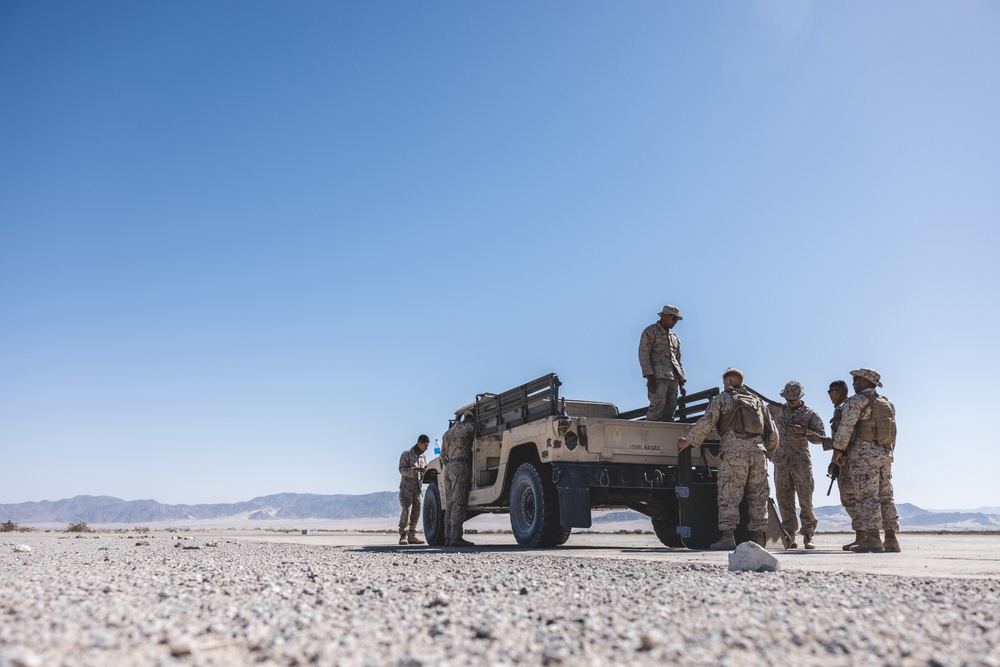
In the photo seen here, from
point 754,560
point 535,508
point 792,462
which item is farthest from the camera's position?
point 792,462

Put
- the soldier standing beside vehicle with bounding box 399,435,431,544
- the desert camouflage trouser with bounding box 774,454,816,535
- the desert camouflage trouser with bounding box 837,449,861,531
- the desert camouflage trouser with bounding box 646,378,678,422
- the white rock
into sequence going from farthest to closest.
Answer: the soldier standing beside vehicle with bounding box 399,435,431,544 → the desert camouflage trouser with bounding box 774,454,816,535 → the desert camouflage trouser with bounding box 646,378,678,422 → the desert camouflage trouser with bounding box 837,449,861,531 → the white rock

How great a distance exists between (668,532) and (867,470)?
114 inches

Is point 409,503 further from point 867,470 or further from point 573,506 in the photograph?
point 867,470

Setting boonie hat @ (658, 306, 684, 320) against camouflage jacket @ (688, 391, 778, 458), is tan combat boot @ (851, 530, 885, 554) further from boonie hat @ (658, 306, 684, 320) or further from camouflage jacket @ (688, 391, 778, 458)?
boonie hat @ (658, 306, 684, 320)

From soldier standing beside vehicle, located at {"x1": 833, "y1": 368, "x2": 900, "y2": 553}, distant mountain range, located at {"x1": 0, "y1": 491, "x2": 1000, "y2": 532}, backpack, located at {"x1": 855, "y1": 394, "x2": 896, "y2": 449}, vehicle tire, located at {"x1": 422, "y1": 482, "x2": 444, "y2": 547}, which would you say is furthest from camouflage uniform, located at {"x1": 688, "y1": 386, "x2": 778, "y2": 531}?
distant mountain range, located at {"x1": 0, "y1": 491, "x2": 1000, "y2": 532}

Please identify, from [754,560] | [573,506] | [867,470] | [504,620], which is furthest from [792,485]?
[504,620]

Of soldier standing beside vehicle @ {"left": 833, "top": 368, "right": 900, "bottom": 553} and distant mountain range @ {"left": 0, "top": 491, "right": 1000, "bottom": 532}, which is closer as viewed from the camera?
soldier standing beside vehicle @ {"left": 833, "top": 368, "right": 900, "bottom": 553}

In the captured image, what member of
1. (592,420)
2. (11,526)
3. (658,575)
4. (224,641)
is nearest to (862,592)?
(658,575)

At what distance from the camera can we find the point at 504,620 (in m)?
3.10

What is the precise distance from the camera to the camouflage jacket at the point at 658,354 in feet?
32.1

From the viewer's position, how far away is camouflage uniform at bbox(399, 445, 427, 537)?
43.6ft

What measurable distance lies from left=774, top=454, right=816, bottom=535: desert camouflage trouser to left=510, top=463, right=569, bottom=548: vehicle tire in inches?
131

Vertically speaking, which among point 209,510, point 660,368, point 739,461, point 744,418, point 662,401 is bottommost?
point 209,510

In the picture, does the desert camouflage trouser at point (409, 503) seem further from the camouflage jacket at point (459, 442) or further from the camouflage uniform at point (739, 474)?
the camouflage uniform at point (739, 474)
